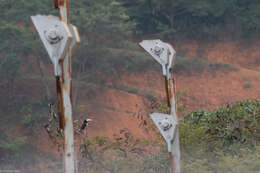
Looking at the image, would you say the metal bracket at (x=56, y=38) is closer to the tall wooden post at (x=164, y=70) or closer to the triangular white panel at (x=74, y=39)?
the triangular white panel at (x=74, y=39)

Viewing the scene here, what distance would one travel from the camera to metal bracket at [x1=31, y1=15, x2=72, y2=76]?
2.54 meters

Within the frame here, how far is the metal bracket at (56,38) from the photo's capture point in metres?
2.54

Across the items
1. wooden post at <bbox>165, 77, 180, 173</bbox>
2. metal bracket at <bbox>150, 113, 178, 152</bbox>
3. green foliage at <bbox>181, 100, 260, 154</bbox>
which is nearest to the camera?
metal bracket at <bbox>150, 113, 178, 152</bbox>

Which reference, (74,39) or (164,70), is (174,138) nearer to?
(164,70)

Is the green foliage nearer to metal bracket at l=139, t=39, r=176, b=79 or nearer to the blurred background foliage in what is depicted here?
the blurred background foliage

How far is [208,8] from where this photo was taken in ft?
63.4

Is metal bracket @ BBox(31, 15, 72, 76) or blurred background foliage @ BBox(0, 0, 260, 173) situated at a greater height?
metal bracket @ BBox(31, 15, 72, 76)

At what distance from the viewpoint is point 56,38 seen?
255 cm

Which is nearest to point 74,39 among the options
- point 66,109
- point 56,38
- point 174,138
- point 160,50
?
point 56,38

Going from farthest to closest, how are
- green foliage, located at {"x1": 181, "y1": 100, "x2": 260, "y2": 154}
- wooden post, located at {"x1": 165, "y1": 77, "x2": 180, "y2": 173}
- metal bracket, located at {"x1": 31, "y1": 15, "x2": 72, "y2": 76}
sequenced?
green foliage, located at {"x1": 181, "y1": 100, "x2": 260, "y2": 154} < wooden post, located at {"x1": 165, "y1": 77, "x2": 180, "y2": 173} < metal bracket, located at {"x1": 31, "y1": 15, "x2": 72, "y2": 76}

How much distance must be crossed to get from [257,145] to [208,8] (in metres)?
13.1

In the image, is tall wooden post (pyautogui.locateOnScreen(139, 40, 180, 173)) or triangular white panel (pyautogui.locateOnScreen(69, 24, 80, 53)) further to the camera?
tall wooden post (pyautogui.locateOnScreen(139, 40, 180, 173))

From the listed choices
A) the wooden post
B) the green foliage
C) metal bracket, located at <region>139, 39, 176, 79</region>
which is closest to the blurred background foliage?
the green foliage

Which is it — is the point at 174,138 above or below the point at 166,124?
below
